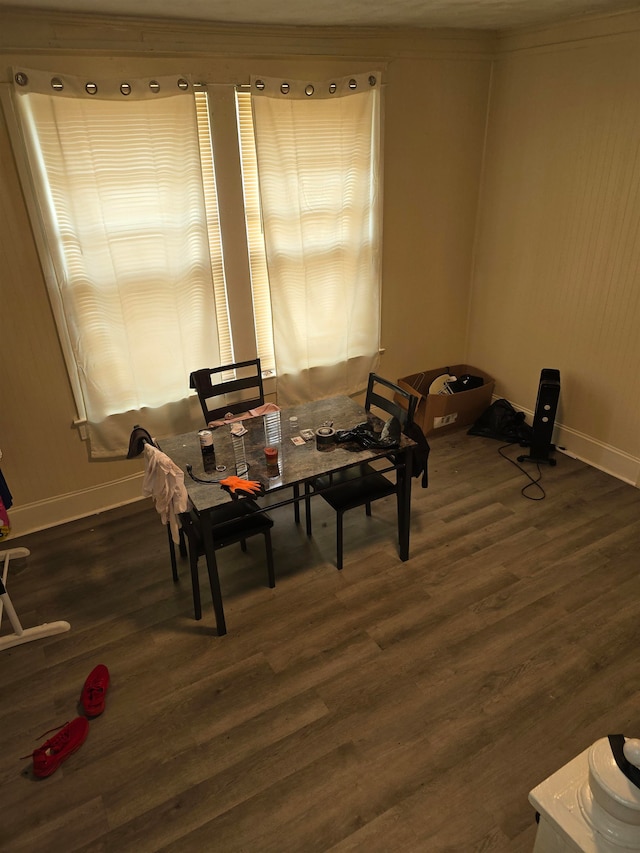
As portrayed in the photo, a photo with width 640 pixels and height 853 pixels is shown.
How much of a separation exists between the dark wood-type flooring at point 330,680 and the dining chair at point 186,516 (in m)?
0.20

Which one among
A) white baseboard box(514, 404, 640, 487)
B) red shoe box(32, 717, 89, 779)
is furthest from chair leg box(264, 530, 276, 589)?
white baseboard box(514, 404, 640, 487)

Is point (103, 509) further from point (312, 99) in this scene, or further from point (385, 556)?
point (312, 99)

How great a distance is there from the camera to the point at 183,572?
3172 mm

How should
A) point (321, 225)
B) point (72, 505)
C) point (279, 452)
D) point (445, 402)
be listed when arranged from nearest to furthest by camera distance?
point (279, 452) < point (72, 505) < point (321, 225) < point (445, 402)

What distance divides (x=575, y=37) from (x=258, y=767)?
14.3 feet

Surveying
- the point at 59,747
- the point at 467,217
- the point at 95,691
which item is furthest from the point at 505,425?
the point at 59,747

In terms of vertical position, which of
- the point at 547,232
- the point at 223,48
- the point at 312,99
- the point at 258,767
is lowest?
the point at 258,767

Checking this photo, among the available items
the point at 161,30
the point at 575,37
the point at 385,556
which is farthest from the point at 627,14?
the point at 385,556

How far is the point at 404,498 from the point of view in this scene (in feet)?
10.0

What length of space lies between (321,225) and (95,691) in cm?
303

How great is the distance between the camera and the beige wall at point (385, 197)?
9.62ft

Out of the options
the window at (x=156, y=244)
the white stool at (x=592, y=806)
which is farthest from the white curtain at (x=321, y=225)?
the white stool at (x=592, y=806)

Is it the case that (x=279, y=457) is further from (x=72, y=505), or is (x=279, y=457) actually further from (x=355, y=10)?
(x=355, y=10)

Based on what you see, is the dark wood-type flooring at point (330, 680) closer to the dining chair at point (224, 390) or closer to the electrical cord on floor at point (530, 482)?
the electrical cord on floor at point (530, 482)
